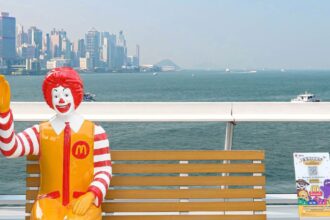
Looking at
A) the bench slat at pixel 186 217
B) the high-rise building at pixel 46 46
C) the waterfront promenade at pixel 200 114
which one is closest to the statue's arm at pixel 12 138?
the bench slat at pixel 186 217

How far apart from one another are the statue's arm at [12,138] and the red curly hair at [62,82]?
195 mm

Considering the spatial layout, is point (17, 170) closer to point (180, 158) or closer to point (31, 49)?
point (180, 158)

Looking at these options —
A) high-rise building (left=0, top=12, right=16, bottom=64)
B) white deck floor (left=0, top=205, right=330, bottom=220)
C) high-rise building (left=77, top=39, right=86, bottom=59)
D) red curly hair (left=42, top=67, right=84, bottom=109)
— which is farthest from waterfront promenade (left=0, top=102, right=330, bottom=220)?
high-rise building (left=77, top=39, right=86, bottom=59)

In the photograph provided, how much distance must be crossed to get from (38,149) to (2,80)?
0.41m

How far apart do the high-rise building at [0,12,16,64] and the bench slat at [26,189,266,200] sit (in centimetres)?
11356

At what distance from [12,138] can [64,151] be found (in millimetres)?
284

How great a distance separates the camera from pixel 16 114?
374cm

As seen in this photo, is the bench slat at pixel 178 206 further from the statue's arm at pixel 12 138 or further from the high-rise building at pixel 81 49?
the high-rise building at pixel 81 49

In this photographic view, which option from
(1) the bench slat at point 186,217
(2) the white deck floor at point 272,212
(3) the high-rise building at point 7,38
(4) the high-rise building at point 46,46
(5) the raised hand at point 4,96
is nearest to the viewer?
(5) the raised hand at point 4,96

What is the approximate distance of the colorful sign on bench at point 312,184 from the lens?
3.21 meters

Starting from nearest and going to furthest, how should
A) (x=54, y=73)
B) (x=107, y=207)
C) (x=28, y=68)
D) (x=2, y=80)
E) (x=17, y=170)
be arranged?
(x=2, y=80) → (x=54, y=73) → (x=107, y=207) → (x=17, y=170) → (x=28, y=68)

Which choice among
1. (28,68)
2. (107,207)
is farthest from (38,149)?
(28,68)

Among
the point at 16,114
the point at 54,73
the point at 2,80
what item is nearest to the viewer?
the point at 2,80

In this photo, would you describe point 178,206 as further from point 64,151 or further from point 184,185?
point 64,151
